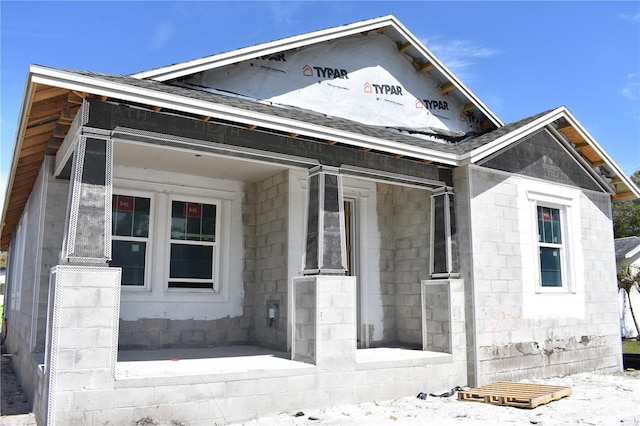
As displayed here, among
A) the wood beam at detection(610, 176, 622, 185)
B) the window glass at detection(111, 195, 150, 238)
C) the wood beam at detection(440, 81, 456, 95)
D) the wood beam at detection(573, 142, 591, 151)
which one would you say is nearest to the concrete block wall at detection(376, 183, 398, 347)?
the wood beam at detection(440, 81, 456, 95)

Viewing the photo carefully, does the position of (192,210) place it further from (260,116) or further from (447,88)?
(447,88)

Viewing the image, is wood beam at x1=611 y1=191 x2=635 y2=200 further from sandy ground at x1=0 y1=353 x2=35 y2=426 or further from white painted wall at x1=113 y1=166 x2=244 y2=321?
sandy ground at x1=0 y1=353 x2=35 y2=426

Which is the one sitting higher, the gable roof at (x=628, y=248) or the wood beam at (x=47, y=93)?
the wood beam at (x=47, y=93)

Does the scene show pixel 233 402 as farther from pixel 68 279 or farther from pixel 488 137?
pixel 488 137

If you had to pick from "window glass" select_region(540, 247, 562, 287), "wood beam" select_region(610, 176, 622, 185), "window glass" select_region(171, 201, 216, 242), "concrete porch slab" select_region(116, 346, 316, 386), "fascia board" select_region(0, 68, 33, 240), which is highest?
"wood beam" select_region(610, 176, 622, 185)

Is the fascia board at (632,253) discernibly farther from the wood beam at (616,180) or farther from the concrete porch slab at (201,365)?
the concrete porch slab at (201,365)

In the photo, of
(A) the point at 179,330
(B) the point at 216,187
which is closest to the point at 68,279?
(A) the point at 179,330

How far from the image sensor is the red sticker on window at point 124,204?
10.4 m

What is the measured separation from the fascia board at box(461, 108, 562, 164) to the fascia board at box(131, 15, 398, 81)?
3607 mm

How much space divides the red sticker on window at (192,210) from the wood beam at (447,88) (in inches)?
250

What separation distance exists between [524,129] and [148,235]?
7.87 meters

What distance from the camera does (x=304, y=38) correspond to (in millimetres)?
10875

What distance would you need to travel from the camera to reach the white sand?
25.2ft

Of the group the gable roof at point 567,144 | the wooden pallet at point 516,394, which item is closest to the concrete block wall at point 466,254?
the gable roof at point 567,144
